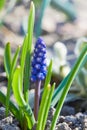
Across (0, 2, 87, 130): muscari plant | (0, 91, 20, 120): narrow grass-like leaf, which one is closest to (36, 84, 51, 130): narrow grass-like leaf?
(0, 2, 87, 130): muscari plant

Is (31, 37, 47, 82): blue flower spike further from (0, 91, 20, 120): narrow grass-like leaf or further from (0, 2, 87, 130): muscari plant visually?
(0, 91, 20, 120): narrow grass-like leaf

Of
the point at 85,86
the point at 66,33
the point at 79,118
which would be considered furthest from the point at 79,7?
A: the point at 79,118

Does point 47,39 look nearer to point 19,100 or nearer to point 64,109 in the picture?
point 64,109

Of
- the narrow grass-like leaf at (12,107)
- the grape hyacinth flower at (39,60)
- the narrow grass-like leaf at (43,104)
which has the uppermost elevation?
the grape hyacinth flower at (39,60)

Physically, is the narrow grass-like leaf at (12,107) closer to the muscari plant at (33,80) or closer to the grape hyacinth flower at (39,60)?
the muscari plant at (33,80)

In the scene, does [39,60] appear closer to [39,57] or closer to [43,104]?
[39,57]

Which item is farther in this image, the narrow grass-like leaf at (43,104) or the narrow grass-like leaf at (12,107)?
the narrow grass-like leaf at (12,107)

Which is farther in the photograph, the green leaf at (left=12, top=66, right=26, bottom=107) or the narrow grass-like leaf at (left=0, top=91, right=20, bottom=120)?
the narrow grass-like leaf at (left=0, top=91, right=20, bottom=120)

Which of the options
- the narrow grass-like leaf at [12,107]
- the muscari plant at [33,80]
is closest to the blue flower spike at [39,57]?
the muscari plant at [33,80]

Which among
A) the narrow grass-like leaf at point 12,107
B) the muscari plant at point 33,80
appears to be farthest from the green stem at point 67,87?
the narrow grass-like leaf at point 12,107

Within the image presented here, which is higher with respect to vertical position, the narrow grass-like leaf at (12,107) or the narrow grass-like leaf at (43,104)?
the narrow grass-like leaf at (43,104)

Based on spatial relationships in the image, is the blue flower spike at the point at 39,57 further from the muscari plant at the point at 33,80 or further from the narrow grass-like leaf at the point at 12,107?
the narrow grass-like leaf at the point at 12,107
